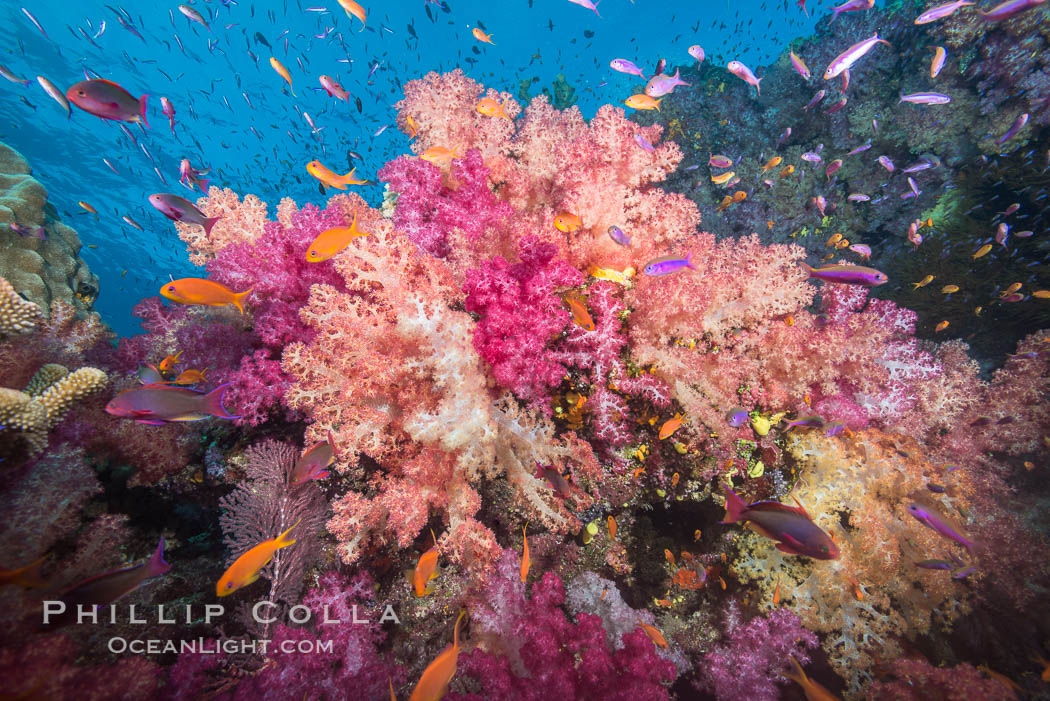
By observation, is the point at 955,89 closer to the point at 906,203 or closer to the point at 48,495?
the point at 906,203

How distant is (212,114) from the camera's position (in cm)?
2925

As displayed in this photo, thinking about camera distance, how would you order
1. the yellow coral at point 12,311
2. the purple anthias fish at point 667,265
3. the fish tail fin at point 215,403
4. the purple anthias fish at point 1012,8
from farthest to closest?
the purple anthias fish at point 1012,8 → the yellow coral at point 12,311 → the purple anthias fish at point 667,265 → the fish tail fin at point 215,403

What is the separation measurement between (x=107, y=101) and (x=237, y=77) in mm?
14525

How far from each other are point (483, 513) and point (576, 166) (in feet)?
11.7

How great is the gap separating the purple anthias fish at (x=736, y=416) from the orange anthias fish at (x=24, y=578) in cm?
481

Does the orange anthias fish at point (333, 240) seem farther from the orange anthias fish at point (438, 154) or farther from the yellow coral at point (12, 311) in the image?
the yellow coral at point (12, 311)

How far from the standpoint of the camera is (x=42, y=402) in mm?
3307

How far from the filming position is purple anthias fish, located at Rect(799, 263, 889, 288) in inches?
126

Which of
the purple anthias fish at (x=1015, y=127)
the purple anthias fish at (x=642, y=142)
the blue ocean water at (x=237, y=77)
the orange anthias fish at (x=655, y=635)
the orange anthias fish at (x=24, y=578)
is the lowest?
the orange anthias fish at (x=655, y=635)

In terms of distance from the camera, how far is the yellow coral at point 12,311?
3.52 meters

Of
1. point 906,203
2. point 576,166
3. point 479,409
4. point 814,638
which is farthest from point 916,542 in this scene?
point 906,203

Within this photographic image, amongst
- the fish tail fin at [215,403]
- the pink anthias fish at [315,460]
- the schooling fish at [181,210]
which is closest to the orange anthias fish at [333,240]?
the fish tail fin at [215,403]

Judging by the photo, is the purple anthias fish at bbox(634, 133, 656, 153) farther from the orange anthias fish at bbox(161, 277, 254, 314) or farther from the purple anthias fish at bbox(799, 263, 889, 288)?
the orange anthias fish at bbox(161, 277, 254, 314)

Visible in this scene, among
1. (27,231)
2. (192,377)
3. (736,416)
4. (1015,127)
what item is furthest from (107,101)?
(1015,127)
